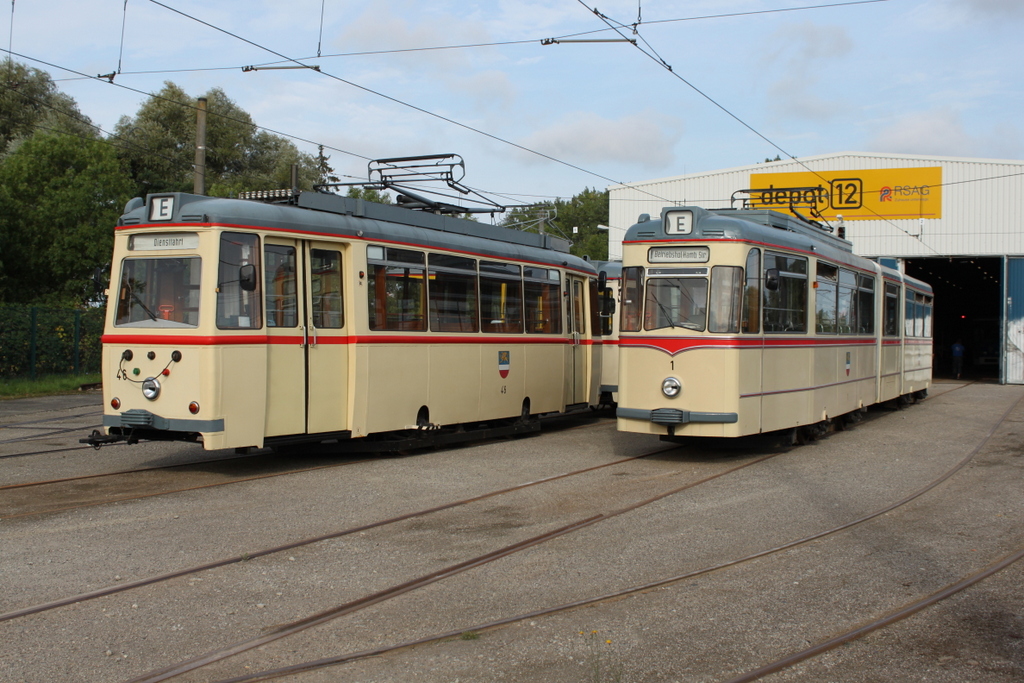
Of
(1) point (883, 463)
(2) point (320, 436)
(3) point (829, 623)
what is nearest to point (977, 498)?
(1) point (883, 463)

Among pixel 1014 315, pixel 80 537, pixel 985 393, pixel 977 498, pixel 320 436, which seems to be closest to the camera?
pixel 80 537

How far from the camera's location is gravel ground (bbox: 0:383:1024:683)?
497 cm

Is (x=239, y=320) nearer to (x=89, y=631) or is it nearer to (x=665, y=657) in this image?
(x=89, y=631)

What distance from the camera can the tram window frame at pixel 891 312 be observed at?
18.6 metres

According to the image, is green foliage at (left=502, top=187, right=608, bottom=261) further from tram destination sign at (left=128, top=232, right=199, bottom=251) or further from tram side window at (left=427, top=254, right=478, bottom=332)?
tram destination sign at (left=128, top=232, right=199, bottom=251)

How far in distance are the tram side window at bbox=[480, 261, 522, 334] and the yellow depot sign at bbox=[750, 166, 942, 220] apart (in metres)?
22.8

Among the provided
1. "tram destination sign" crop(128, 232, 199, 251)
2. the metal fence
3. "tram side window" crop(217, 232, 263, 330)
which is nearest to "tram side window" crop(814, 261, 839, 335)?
"tram side window" crop(217, 232, 263, 330)

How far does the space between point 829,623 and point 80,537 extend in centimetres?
574

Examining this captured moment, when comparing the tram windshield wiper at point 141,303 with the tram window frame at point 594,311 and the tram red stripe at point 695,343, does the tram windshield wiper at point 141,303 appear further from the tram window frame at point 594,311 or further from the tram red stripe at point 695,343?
the tram window frame at point 594,311

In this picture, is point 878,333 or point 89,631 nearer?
point 89,631

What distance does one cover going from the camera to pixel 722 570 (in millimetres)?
6809

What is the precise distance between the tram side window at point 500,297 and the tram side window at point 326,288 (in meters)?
2.93

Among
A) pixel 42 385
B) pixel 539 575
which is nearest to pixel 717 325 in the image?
pixel 539 575

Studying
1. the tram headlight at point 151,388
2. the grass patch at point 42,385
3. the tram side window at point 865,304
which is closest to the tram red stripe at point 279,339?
the tram headlight at point 151,388
